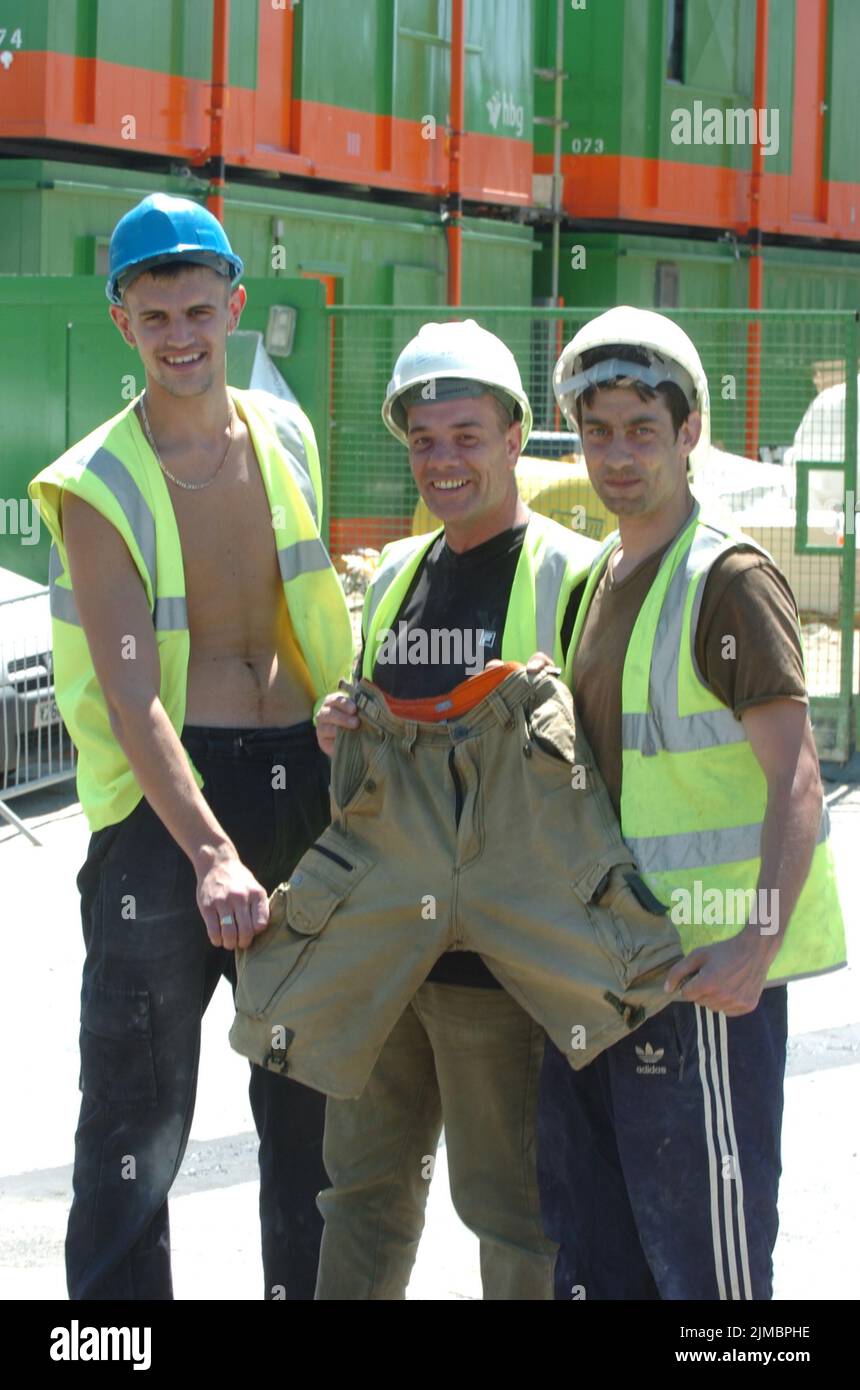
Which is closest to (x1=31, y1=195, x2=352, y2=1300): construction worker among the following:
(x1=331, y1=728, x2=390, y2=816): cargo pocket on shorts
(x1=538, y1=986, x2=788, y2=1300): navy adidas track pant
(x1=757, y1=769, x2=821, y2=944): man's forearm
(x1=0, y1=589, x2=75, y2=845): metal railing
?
(x1=331, y1=728, x2=390, y2=816): cargo pocket on shorts

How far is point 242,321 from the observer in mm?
10969

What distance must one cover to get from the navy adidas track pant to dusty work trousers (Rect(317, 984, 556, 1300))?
240 mm

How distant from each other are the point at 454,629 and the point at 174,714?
1.92 feet

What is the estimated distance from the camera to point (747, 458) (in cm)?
1188

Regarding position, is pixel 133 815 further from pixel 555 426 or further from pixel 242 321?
pixel 555 426

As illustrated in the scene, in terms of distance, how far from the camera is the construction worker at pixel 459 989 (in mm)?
3453

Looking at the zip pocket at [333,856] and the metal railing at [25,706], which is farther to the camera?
the metal railing at [25,706]

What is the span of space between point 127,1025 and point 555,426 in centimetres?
961

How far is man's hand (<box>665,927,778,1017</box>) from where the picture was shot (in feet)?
9.82

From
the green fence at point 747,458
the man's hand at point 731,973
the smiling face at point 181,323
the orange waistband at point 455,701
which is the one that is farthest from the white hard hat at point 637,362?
the green fence at point 747,458

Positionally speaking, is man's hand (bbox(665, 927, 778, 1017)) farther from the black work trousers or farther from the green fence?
the green fence

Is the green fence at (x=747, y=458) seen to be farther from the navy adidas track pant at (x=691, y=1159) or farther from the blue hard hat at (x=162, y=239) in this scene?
the navy adidas track pant at (x=691, y=1159)

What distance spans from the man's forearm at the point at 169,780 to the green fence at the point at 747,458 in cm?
666

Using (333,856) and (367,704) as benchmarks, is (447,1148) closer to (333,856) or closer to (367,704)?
Answer: (333,856)
